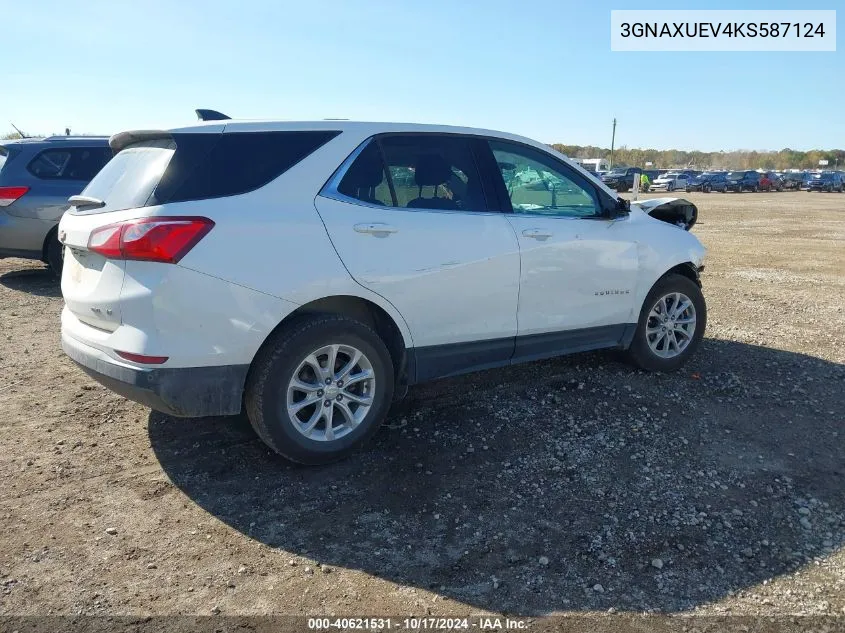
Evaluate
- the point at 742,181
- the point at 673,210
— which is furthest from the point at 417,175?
the point at 742,181

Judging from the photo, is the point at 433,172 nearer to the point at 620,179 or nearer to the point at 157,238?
the point at 157,238

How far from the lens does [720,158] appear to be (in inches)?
4823

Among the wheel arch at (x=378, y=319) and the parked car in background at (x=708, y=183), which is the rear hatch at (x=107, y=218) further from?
the parked car in background at (x=708, y=183)

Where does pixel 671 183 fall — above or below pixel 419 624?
above

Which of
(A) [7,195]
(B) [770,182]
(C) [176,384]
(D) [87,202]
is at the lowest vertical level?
(B) [770,182]

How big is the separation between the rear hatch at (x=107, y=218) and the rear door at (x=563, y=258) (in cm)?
216

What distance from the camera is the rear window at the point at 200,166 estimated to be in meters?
3.34

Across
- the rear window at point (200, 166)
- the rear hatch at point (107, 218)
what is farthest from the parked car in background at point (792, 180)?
the rear hatch at point (107, 218)

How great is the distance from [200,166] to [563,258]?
2.43 metres

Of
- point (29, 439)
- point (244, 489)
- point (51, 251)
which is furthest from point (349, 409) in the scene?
point (51, 251)

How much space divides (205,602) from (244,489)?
0.89 m

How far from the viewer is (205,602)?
2658mm

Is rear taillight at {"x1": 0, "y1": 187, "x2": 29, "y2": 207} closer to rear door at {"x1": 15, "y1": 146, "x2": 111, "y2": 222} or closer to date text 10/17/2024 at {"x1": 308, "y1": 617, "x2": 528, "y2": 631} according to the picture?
A: rear door at {"x1": 15, "y1": 146, "x2": 111, "y2": 222}

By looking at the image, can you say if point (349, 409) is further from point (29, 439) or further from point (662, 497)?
point (29, 439)
